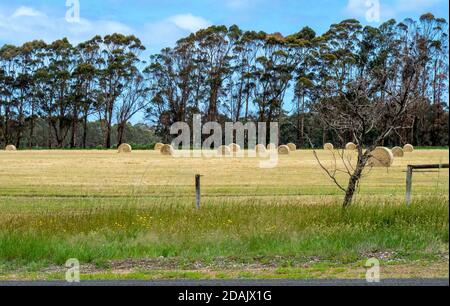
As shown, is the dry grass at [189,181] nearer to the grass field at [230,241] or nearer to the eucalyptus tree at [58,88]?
the grass field at [230,241]

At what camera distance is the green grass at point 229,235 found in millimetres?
8484

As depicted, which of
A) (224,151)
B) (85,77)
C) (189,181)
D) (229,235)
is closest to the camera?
(229,235)

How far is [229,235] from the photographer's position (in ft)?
31.7

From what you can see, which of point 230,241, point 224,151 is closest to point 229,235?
point 230,241

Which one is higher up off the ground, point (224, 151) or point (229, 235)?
point (224, 151)

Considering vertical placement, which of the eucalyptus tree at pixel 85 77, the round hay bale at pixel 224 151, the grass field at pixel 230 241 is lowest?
the grass field at pixel 230 241

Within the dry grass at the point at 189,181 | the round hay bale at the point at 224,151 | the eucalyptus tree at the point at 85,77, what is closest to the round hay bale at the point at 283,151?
the round hay bale at the point at 224,151

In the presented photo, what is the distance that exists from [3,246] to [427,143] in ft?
167

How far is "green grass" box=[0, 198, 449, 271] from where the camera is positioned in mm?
8484

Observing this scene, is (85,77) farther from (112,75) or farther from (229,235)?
(229,235)

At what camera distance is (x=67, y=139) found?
256 ft

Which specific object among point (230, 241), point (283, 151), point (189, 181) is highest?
point (283, 151)
